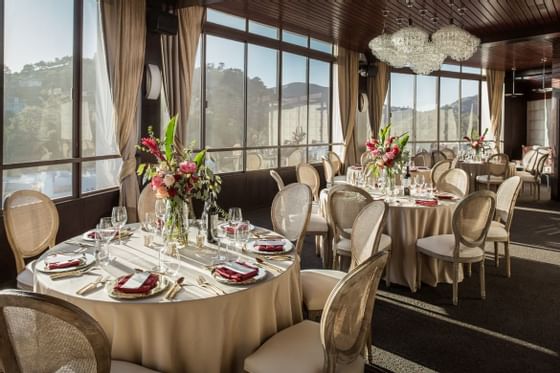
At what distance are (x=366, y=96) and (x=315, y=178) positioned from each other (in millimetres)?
5587

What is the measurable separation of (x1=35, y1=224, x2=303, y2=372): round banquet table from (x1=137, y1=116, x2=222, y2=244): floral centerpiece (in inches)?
21.2

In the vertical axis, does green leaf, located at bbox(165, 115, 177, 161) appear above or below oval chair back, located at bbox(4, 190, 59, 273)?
above

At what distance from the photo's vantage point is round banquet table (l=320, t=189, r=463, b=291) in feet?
15.1

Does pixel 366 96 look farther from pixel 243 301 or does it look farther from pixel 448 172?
pixel 243 301

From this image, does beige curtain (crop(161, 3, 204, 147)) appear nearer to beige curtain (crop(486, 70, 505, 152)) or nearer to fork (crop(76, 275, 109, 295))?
fork (crop(76, 275, 109, 295))

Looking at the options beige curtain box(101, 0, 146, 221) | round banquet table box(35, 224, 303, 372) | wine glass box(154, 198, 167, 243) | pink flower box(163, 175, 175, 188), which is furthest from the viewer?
beige curtain box(101, 0, 146, 221)

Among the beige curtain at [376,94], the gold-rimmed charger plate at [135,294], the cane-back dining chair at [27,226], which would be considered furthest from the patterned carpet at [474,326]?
the beige curtain at [376,94]

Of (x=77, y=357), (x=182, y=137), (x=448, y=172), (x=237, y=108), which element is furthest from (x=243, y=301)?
(x=237, y=108)

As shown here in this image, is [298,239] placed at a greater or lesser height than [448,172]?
lesser

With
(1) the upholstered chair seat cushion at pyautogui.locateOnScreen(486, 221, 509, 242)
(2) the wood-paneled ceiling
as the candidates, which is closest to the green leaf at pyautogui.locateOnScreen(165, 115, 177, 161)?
(1) the upholstered chair seat cushion at pyautogui.locateOnScreen(486, 221, 509, 242)

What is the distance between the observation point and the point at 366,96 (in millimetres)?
11484

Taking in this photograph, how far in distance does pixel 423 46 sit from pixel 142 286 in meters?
5.65

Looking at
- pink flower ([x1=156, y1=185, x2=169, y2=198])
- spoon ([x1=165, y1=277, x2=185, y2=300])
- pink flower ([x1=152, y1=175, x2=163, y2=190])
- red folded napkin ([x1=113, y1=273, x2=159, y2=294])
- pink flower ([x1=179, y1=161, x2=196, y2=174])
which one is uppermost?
pink flower ([x1=179, y1=161, x2=196, y2=174])

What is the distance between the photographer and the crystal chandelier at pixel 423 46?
6.38 m
